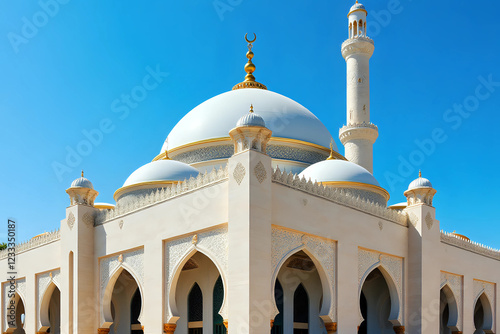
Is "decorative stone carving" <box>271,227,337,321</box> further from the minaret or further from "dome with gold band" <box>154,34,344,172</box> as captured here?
the minaret

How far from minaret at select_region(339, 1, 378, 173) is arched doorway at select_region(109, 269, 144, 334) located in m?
7.35

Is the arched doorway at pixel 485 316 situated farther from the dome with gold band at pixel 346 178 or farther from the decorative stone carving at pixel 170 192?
the decorative stone carving at pixel 170 192

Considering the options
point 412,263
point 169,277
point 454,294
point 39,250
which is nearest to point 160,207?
point 169,277

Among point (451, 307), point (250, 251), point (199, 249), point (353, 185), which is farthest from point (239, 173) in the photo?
point (451, 307)

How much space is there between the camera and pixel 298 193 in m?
9.44

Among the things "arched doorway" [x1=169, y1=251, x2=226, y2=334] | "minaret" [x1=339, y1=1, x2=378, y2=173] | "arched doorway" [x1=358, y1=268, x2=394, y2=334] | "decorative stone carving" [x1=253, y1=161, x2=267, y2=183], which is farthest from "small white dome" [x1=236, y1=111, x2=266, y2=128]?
"minaret" [x1=339, y1=1, x2=378, y2=173]

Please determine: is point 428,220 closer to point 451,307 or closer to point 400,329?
point 400,329

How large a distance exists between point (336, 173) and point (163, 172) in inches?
145

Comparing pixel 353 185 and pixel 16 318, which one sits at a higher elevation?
pixel 353 185

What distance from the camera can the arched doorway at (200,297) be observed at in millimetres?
10586

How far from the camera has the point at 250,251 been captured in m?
8.27

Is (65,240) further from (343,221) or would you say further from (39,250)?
(343,221)

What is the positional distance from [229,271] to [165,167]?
170 inches

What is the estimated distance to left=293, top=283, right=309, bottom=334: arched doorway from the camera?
36.4ft
